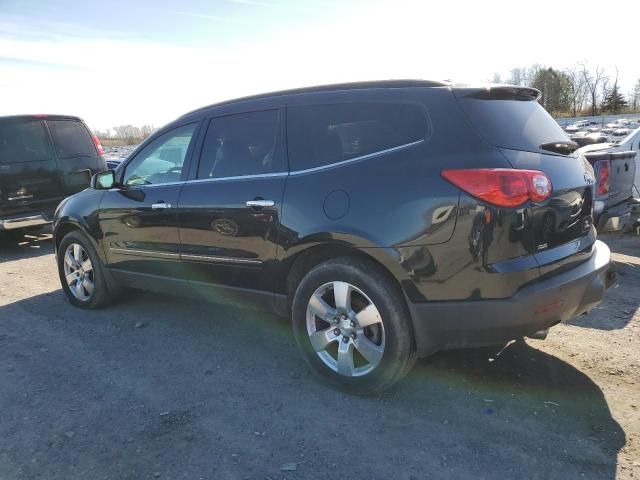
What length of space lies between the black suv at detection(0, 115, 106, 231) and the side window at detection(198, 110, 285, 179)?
4990mm

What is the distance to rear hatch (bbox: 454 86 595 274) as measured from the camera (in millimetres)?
2699

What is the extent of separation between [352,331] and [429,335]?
19.6 inches

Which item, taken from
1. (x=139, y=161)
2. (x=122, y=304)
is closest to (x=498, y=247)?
(x=139, y=161)

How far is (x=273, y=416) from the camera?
9.88 feet

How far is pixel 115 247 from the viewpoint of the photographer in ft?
15.4

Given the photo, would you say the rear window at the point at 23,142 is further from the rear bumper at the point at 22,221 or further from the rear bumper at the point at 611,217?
the rear bumper at the point at 611,217

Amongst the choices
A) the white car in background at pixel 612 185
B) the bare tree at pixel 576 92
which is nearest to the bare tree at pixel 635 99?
the bare tree at pixel 576 92

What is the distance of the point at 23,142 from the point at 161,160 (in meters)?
5.10

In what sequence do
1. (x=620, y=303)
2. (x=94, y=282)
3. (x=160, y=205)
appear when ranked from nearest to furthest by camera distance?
(x=160, y=205) → (x=620, y=303) → (x=94, y=282)

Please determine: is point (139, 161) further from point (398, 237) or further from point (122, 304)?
point (398, 237)

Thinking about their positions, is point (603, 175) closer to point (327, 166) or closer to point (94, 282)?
point (327, 166)

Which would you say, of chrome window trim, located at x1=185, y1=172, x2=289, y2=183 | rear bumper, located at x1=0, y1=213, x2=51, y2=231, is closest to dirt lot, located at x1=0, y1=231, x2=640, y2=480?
chrome window trim, located at x1=185, y1=172, x2=289, y2=183

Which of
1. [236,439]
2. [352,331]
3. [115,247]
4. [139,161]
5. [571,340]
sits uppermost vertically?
[139,161]

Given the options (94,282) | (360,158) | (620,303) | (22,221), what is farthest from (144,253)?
(22,221)
